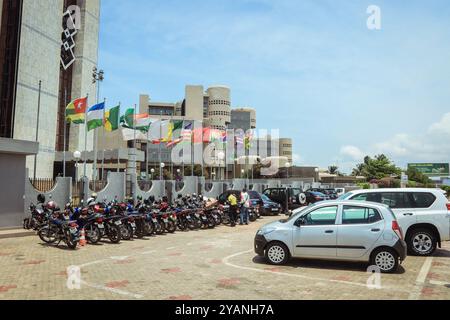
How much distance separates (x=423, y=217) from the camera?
1054cm

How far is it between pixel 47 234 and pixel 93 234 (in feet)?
4.70

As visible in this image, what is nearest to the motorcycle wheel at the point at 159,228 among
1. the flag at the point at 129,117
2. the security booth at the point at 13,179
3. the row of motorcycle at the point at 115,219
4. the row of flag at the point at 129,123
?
the row of motorcycle at the point at 115,219

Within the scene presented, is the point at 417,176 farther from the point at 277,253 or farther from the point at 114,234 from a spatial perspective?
the point at 277,253

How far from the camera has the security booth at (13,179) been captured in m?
14.7

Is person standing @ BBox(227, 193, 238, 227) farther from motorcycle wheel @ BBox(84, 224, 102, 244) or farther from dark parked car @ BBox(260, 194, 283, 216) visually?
motorcycle wheel @ BBox(84, 224, 102, 244)

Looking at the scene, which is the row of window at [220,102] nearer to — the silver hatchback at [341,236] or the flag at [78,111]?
the flag at [78,111]

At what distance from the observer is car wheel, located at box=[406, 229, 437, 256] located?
34.7ft

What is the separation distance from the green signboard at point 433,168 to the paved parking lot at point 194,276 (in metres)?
71.2

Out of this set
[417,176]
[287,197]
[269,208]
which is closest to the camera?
[269,208]

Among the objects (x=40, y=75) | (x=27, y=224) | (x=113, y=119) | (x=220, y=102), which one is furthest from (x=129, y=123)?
(x=220, y=102)

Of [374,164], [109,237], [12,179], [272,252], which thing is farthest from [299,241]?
[374,164]

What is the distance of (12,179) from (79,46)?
42793 mm

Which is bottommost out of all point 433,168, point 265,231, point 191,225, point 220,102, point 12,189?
point 191,225

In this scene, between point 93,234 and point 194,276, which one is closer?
point 194,276
